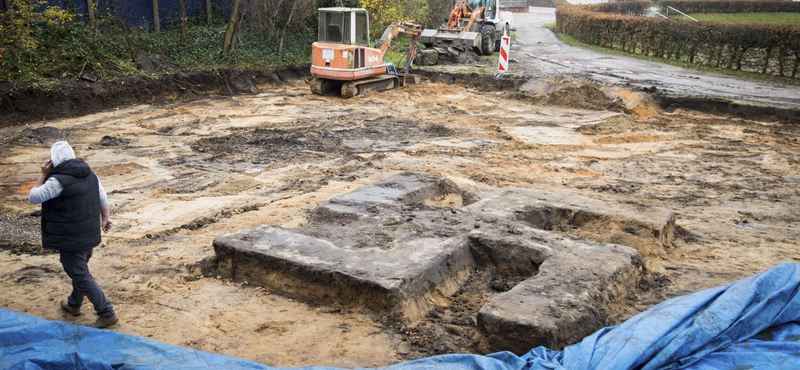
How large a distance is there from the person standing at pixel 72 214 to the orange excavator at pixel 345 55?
449 inches

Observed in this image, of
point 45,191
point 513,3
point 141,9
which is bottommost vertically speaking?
point 45,191

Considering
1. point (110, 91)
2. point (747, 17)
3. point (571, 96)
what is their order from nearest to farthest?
point (110, 91) → point (571, 96) → point (747, 17)

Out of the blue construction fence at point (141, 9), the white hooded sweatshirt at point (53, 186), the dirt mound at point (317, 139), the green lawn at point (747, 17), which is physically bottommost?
the dirt mound at point (317, 139)

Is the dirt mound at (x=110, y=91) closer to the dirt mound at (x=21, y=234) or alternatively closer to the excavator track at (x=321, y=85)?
the excavator track at (x=321, y=85)

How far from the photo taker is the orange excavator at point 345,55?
15281 mm

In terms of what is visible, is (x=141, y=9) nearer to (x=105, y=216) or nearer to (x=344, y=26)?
(x=344, y=26)

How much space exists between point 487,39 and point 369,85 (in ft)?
29.4

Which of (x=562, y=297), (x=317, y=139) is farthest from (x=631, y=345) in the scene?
(x=317, y=139)

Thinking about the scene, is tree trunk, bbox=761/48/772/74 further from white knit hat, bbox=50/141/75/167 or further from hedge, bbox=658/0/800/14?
white knit hat, bbox=50/141/75/167

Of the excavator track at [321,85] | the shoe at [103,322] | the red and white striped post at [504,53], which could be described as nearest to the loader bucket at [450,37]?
the red and white striped post at [504,53]

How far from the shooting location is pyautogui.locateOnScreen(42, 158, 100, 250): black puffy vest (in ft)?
13.7

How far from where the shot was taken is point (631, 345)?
11.5ft

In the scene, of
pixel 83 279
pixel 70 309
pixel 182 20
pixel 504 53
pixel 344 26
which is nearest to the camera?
pixel 83 279

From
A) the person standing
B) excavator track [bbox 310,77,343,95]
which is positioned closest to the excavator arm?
excavator track [bbox 310,77,343,95]
